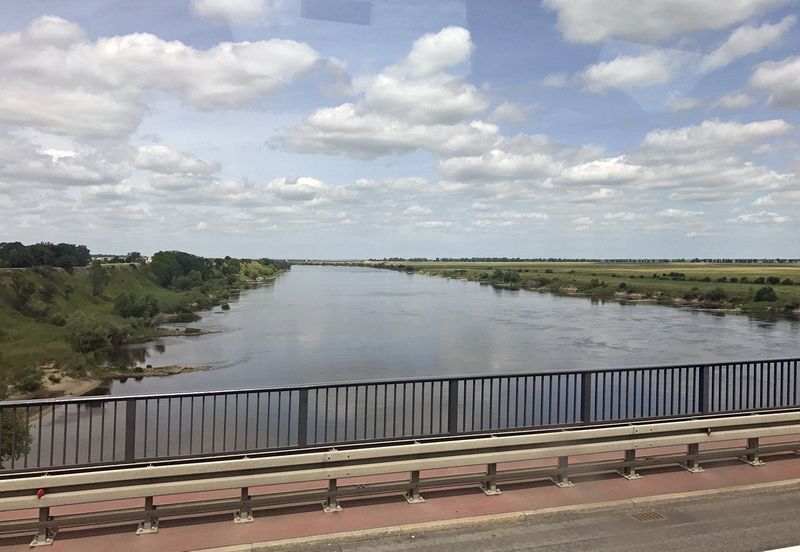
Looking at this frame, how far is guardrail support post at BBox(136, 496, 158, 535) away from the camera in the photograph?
566 cm

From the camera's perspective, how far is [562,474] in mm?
6930

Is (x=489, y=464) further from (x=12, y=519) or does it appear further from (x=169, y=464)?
(x=12, y=519)

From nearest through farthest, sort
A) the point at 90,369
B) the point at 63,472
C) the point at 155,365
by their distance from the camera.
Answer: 1. the point at 63,472
2. the point at 90,369
3. the point at 155,365

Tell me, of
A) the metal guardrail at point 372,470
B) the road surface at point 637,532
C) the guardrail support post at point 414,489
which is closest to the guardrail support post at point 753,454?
the metal guardrail at point 372,470

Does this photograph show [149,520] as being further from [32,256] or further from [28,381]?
[32,256]

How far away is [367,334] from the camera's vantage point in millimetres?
53031

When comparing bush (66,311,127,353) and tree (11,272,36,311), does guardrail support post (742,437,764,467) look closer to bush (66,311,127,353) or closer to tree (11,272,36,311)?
bush (66,311,127,353)

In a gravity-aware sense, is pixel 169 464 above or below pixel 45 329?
above

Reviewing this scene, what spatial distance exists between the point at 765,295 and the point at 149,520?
89.9 metres

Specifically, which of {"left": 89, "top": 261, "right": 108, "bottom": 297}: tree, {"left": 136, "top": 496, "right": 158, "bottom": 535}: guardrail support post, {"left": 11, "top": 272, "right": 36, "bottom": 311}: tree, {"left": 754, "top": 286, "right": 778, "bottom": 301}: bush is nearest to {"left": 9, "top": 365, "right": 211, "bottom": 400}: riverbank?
{"left": 11, "top": 272, "right": 36, "bottom": 311}: tree

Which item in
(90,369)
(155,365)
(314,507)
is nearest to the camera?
(314,507)

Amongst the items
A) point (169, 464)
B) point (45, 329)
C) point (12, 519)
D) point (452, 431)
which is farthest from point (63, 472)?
point (45, 329)

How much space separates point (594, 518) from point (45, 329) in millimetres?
54028

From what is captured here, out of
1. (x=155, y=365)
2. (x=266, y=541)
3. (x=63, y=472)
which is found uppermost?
(x=63, y=472)
